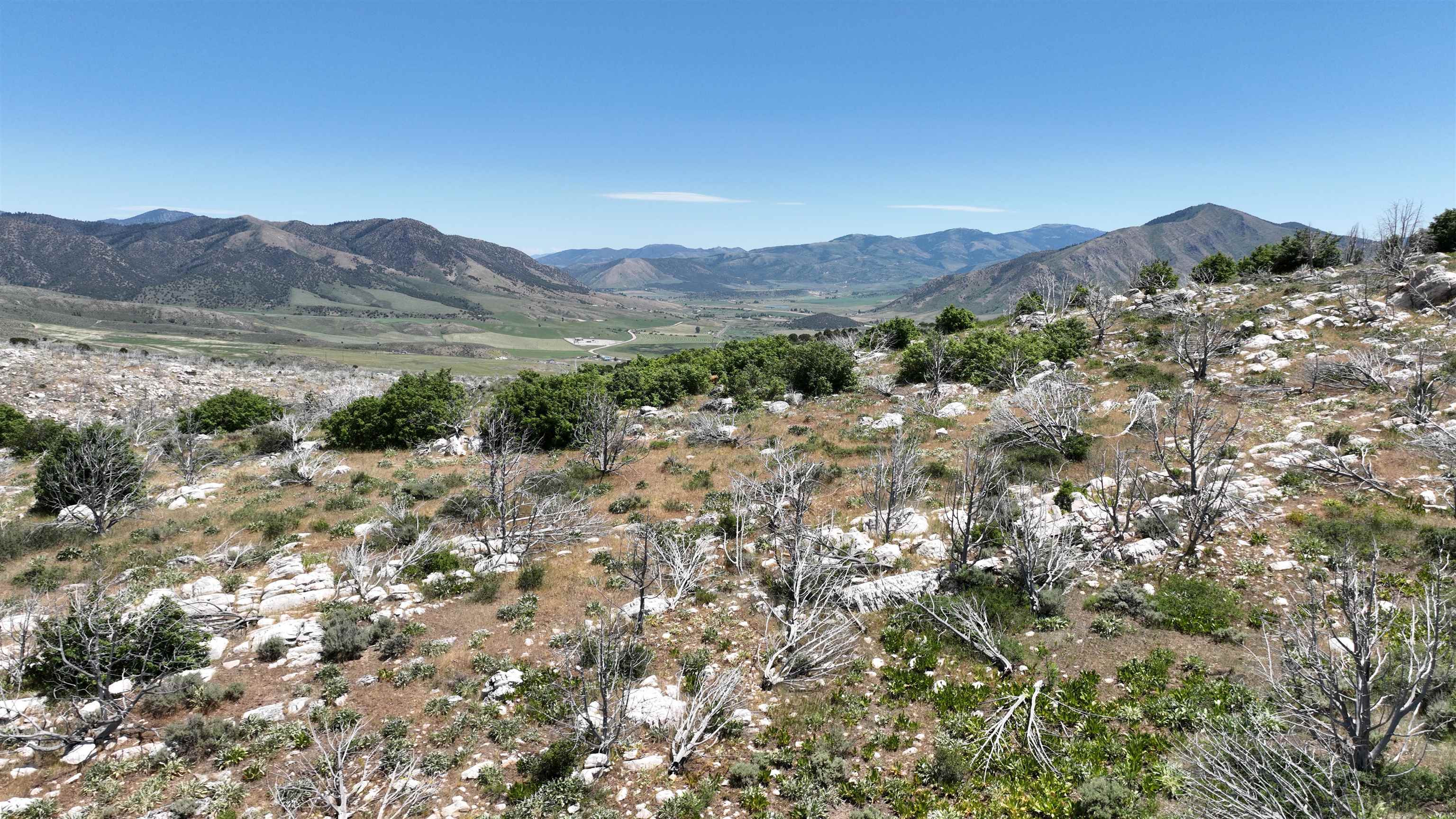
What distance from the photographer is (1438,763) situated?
22.8 feet

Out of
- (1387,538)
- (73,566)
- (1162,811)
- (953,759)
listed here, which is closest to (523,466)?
(73,566)

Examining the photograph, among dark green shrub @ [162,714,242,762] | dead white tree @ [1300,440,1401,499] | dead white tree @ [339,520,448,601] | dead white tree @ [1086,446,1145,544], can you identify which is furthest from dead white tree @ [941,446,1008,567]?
dark green shrub @ [162,714,242,762]

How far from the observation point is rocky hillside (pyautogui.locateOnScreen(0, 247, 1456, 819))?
25.0 ft

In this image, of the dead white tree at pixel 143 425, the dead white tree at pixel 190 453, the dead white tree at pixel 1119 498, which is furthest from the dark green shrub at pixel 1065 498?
the dead white tree at pixel 143 425

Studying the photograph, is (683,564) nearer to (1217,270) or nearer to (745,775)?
(745,775)

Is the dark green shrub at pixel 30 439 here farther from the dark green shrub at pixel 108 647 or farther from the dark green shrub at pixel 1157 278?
the dark green shrub at pixel 1157 278

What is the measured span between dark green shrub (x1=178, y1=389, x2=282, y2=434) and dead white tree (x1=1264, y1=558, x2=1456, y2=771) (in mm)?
42232

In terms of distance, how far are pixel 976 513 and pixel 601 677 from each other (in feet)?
31.9

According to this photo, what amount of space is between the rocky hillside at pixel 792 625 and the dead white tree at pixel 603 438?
22 centimetres

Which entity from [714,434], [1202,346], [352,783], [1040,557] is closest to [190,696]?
[352,783]

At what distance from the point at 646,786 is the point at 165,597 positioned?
371 inches

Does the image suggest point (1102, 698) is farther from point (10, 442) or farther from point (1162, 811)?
point (10, 442)

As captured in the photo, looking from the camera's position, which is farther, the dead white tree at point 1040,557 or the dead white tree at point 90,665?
the dead white tree at point 1040,557

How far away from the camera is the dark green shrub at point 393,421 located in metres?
27.8
